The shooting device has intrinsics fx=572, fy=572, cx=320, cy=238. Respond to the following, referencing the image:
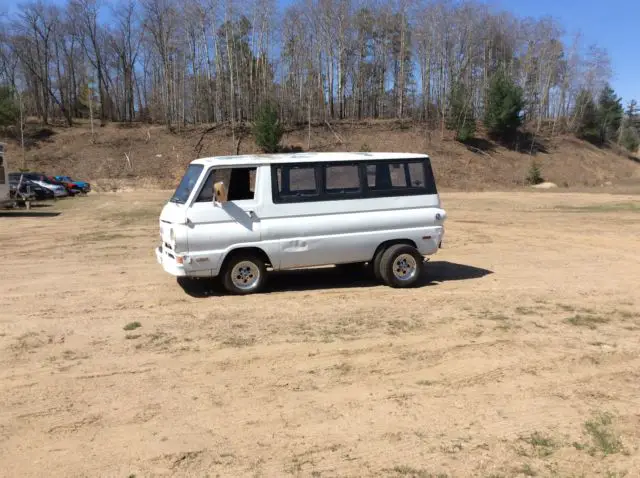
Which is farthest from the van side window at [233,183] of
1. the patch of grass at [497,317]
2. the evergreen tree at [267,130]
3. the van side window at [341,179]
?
the evergreen tree at [267,130]

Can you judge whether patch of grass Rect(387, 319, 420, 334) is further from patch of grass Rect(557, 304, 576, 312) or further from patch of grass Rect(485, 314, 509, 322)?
patch of grass Rect(557, 304, 576, 312)

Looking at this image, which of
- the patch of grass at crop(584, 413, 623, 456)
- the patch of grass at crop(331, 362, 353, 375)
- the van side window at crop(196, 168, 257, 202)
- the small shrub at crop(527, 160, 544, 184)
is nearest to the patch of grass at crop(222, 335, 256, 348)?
the patch of grass at crop(331, 362, 353, 375)

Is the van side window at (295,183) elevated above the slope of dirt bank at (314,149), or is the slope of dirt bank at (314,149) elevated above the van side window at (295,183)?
the slope of dirt bank at (314,149)

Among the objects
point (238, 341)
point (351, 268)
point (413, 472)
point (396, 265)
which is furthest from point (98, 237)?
point (413, 472)

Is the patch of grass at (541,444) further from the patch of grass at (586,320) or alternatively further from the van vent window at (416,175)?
the van vent window at (416,175)

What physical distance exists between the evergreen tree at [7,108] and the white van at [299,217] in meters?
48.8

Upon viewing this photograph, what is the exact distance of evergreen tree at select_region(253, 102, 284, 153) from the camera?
164 feet

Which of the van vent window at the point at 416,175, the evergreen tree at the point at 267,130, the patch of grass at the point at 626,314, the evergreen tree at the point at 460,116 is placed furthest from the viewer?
the evergreen tree at the point at 460,116

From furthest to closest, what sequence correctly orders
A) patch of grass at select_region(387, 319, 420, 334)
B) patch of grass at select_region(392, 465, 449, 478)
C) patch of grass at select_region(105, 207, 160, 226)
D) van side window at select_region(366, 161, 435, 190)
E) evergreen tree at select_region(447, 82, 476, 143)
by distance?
evergreen tree at select_region(447, 82, 476, 143)
patch of grass at select_region(105, 207, 160, 226)
van side window at select_region(366, 161, 435, 190)
patch of grass at select_region(387, 319, 420, 334)
patch of grass at select_region(392, 465, 449, 478)

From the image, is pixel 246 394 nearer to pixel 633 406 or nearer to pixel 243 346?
pixel 243 346

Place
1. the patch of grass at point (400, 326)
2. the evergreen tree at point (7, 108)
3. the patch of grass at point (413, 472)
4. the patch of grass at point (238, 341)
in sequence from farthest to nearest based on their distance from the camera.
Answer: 1. the evergreen tree at point (7, 108)
2. the patch of grass at point (400, 326)
3. the patch of grass at point (238, 341)
4. the patch of grass at point (413, 472)

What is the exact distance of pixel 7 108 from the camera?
49.9 m

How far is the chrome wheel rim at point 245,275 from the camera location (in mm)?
8836

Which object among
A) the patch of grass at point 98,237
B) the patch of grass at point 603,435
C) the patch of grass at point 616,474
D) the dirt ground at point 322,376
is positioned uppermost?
the patch of grass at point 98,237
